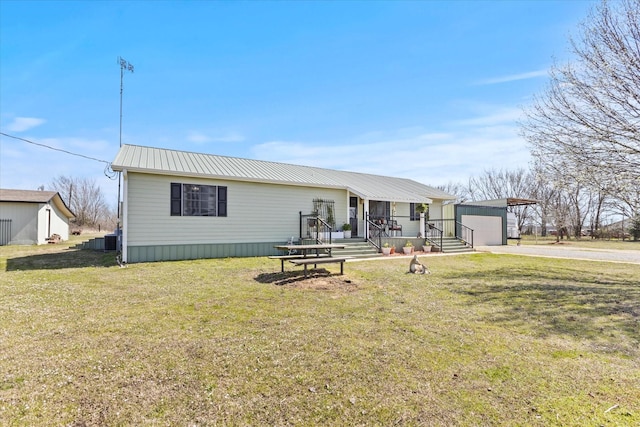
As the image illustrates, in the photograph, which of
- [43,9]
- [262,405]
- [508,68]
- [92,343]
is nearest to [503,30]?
[508,68]

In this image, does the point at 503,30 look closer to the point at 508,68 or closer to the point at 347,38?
the point at 508,68

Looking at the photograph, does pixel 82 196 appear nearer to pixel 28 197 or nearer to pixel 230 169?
pixel 28 197

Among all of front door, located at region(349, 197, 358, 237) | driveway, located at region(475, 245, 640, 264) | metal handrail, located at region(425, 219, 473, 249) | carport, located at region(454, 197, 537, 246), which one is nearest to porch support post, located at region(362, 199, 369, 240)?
front door, located at region(349, 197, 358, 237)

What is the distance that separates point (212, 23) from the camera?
36.3 ft

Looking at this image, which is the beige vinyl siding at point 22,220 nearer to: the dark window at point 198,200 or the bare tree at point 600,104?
the dark window at point 198,200

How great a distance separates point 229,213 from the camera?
12.6 meters

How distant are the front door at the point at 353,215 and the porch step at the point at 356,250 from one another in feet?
4.85

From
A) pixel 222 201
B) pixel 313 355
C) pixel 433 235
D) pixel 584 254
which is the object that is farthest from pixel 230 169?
pixel 584 254

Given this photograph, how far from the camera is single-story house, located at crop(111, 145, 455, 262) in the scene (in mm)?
10961

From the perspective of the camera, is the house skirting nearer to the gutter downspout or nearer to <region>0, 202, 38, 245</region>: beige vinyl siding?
the gutter downspout

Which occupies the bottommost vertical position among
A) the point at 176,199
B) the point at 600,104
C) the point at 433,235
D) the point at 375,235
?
the point at 433,235

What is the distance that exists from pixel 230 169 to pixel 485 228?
58.6 feet

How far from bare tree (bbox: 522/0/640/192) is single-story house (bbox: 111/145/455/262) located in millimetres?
7976

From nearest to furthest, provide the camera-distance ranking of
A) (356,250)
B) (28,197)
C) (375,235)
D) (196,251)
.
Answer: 1. (196,251)
2. (356,250)
3. (375,235)
4. (28,197)
